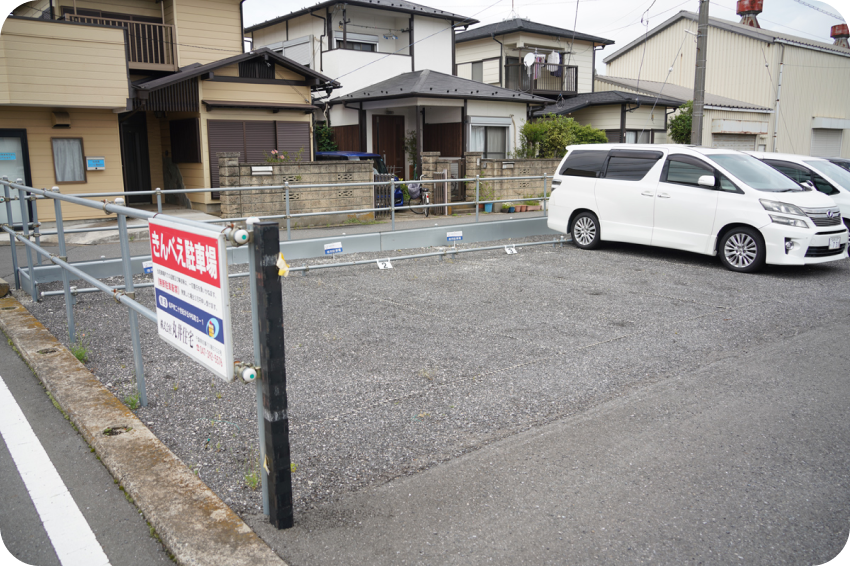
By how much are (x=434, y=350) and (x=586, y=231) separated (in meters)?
6.58

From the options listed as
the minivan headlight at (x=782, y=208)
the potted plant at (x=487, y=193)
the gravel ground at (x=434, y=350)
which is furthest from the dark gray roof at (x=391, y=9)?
the minivan headlight at (x=782, y=208)

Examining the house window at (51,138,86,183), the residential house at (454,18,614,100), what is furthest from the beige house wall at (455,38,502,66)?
the house window at (51,138,86,183)

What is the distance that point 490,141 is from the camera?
2270 centimetres

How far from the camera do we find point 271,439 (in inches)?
109

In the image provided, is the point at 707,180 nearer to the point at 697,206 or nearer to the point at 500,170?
the point at 697,206

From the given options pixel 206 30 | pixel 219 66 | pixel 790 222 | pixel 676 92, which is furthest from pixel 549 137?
pixel 790 222

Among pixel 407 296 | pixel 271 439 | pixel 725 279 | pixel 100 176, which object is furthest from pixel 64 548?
pixel 100 176

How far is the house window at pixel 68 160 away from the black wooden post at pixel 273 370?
49.0ft

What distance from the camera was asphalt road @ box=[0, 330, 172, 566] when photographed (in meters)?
2.69

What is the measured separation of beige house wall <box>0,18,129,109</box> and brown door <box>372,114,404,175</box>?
8719 mm

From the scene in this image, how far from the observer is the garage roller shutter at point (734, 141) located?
27922 mm

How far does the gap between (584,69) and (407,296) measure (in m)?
25.2

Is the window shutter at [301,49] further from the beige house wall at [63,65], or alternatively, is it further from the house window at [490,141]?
the beige house wall at [63,65]

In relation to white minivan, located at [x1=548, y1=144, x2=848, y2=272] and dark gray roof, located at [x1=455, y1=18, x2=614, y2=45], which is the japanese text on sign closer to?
white minivan, located at [x1=548, y1=144, x2=848, y2=272]
